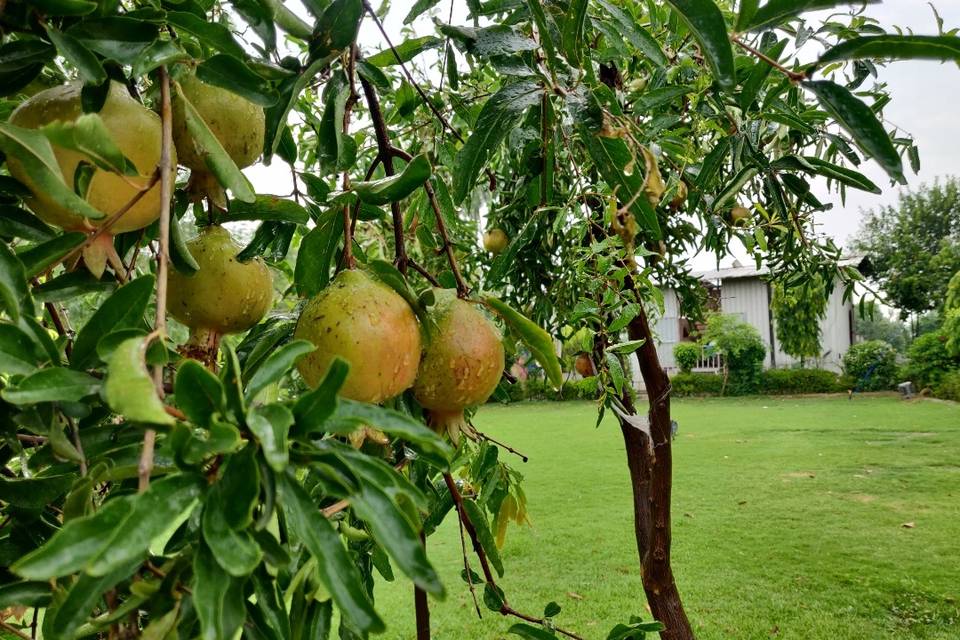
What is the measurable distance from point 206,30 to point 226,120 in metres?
0.12

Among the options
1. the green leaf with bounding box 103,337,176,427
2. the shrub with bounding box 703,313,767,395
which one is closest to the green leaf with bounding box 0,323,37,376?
the green leaf with bounding box 103,337,176,427

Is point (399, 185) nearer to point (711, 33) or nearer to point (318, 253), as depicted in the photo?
point (318, 253)

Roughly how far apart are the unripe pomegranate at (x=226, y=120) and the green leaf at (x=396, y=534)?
0.42m

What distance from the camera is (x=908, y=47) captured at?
1.58ft

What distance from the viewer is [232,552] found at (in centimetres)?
34

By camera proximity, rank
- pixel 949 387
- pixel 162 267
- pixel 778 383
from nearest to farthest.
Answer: pixel 162 267, pixel 949 387, pixel 778 383

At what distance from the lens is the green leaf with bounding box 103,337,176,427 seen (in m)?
0.32

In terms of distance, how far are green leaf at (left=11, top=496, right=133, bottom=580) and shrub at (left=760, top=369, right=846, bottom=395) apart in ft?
51.5

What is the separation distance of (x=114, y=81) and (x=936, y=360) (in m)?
15.1

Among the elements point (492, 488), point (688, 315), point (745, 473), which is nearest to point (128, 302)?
point (492, 488)

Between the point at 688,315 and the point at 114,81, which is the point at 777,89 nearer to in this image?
the point at 114,81

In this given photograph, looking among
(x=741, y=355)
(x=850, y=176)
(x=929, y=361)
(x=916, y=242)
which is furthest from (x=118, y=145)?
(x=916, y=242)

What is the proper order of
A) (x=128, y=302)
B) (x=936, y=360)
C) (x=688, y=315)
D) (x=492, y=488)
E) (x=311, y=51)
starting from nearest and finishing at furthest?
(x=128, y=302), (x=311, y=51), (x=492, y=488), (x=688, y=315), (x=936, y=360)

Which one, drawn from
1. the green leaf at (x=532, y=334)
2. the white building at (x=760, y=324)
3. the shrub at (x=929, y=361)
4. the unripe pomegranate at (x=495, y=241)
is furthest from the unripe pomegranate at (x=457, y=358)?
the white building at (x=760, y=324)
